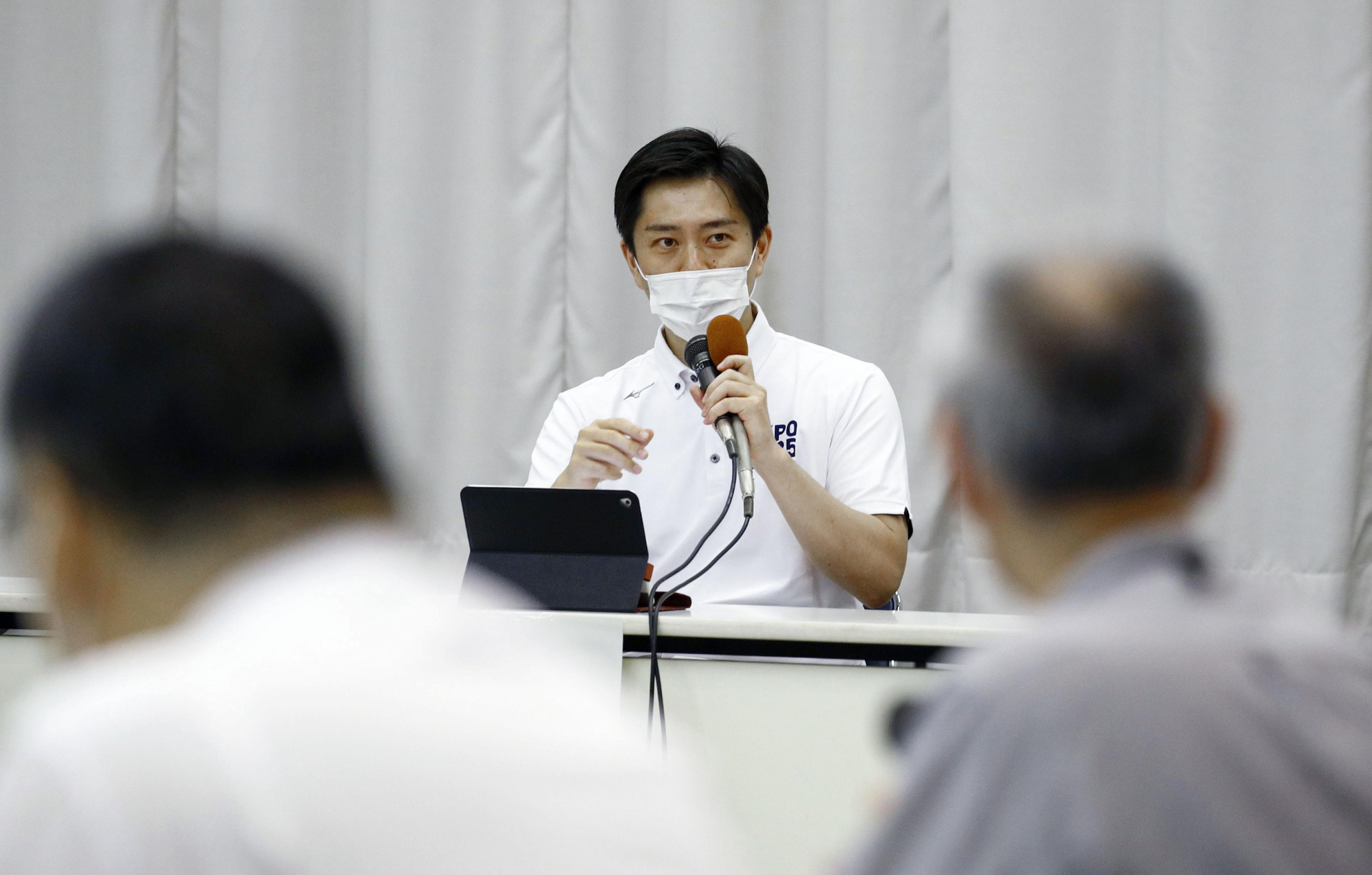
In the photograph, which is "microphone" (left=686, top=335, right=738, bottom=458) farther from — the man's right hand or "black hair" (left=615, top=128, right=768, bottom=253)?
"black hair" (left=615, top=128, right=768, bottom=253)

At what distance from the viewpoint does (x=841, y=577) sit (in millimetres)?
2096

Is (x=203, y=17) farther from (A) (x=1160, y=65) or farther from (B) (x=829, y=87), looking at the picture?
(A) (x=1160, y=65)

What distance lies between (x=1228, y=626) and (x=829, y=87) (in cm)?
241

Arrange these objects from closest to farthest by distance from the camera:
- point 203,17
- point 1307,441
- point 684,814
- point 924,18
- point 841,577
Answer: point 684,814, point 841,577, point 1307,441, point 924,18, point 203,17

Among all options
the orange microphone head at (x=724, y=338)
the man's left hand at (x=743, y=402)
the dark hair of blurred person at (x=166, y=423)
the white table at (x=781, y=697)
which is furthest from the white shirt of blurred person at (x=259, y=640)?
the orange microphone head at (x=724, y=338)

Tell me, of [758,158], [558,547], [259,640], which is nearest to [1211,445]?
[259,640]

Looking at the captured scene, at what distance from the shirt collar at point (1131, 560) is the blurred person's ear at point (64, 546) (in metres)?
0.46

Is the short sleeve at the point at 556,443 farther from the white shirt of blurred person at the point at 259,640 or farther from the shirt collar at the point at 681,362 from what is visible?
the white shirt of blurred person at the point at 259,640

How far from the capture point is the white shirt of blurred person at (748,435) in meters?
2.07

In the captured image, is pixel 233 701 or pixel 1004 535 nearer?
pixel 233 701

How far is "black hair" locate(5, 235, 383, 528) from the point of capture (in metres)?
0.53

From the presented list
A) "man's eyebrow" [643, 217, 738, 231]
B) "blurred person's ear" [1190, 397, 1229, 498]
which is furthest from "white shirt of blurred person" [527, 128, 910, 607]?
"blurred person's ear" [1190, 397, 1229, 498]

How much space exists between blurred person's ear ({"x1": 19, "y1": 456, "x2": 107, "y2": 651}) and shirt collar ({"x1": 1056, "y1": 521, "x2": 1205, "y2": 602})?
46 cm

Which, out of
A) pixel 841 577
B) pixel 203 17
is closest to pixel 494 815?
pixel 841 577
